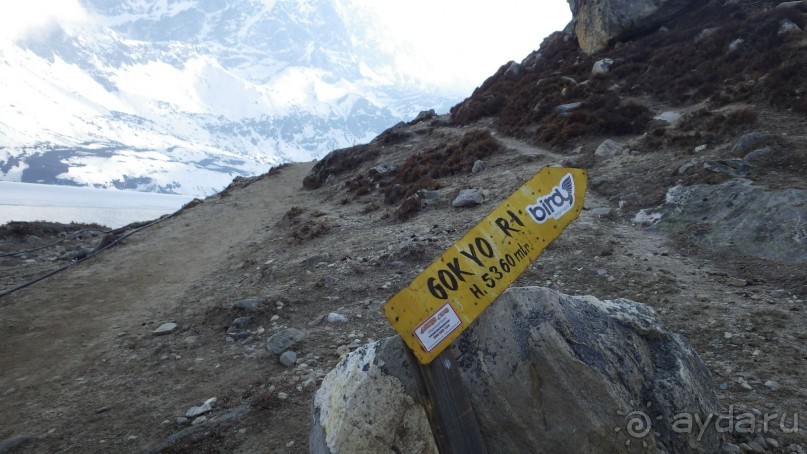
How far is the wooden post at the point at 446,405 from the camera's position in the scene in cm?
260

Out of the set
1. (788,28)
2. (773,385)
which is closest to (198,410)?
(773,385)

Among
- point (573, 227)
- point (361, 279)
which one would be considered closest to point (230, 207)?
point (361, 279)

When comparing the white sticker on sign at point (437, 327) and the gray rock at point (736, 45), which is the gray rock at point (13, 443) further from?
the gray rock at point (736, 45)

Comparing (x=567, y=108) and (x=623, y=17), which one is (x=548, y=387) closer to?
(x=567, y=108)

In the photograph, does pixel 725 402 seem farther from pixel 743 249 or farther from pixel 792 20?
pixel 792 20

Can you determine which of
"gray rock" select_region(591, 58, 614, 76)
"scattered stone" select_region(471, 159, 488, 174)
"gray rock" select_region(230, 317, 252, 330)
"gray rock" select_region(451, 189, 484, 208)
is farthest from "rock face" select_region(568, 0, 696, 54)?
"gray rock" select_region(230, 317, 252, 330)

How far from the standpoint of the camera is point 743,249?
741 centimetres

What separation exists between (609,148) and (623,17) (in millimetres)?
15031

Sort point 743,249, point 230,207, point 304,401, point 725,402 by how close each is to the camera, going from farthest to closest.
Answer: point 230,207 < point 743,249 < point 304,401 < point 725,402

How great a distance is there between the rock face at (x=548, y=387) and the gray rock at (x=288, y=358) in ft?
9.35

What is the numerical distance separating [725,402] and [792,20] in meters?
19.7

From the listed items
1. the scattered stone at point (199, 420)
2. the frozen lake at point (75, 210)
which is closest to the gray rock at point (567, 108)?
the scattered stone at point (199, 420)

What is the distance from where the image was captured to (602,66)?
2169cm

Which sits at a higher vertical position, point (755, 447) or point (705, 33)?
point (705, 33)
